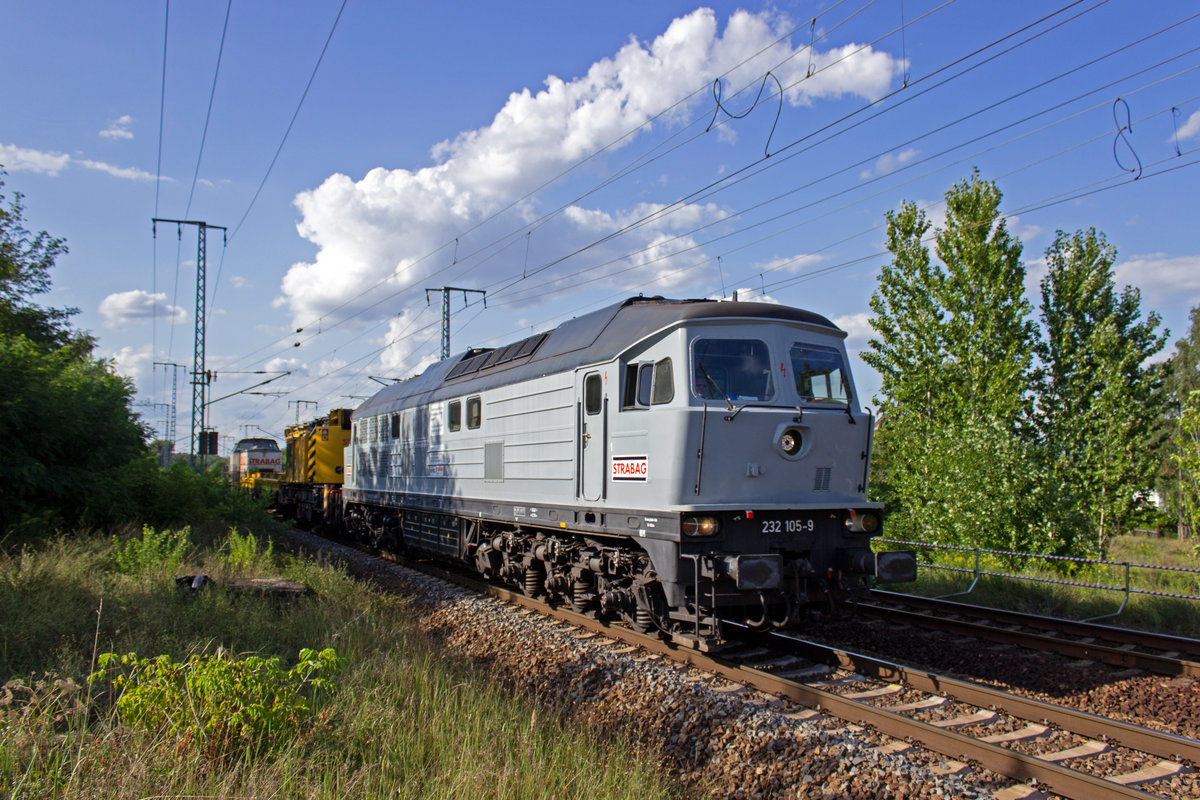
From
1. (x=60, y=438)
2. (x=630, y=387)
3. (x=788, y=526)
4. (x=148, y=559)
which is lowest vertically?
(x=148, y=559)

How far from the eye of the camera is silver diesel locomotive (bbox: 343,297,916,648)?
734 cm

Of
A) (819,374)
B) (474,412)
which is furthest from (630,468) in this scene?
(474,412)

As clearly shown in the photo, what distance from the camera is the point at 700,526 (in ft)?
23.9

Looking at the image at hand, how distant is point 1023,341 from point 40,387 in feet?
85.2

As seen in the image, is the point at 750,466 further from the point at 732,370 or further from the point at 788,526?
the point at 732,370

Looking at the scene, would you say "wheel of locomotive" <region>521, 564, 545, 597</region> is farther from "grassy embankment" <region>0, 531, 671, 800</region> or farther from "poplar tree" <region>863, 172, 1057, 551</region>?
"poplar tree" <region>863, 172, 1057, 551</region>

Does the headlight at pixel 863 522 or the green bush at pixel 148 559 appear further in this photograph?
the green bush at pixel 148 559

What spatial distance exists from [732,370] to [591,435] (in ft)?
6.10

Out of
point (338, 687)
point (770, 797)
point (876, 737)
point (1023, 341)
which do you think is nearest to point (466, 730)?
point (338, 687)

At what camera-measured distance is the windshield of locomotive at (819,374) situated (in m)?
8.12

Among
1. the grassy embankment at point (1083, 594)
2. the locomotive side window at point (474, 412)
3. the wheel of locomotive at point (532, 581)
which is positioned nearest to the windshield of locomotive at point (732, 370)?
the wheel of locomotive at point (532, 581)

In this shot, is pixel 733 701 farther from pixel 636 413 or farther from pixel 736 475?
pixel 636 413

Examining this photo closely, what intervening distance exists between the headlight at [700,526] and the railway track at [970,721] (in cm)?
136

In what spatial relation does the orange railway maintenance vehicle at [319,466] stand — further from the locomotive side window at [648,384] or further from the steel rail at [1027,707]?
the steel rail at [1027,707]
